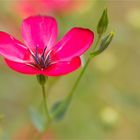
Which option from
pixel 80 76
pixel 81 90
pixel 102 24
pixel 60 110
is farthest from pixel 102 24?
pixel 81 90

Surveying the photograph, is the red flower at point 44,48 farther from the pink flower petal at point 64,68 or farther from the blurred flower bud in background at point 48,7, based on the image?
the blurred flower bud in background at point 48,7

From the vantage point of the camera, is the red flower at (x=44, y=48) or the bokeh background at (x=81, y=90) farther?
the bokeh background at (x=81, y=90)

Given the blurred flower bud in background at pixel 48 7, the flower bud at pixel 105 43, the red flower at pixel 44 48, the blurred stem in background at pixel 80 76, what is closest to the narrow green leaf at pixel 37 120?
the blurred stem in background at pixel 80 76

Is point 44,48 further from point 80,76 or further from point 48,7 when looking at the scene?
point 48,7

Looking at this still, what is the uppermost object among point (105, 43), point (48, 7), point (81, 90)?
point (105, 43)

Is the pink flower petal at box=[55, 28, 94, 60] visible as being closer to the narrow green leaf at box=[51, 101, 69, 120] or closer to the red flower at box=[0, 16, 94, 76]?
the red flower at box=[0, 16, 94, 76]

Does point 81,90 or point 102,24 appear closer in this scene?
point 102,24

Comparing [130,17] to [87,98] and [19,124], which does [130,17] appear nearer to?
[87,98]
